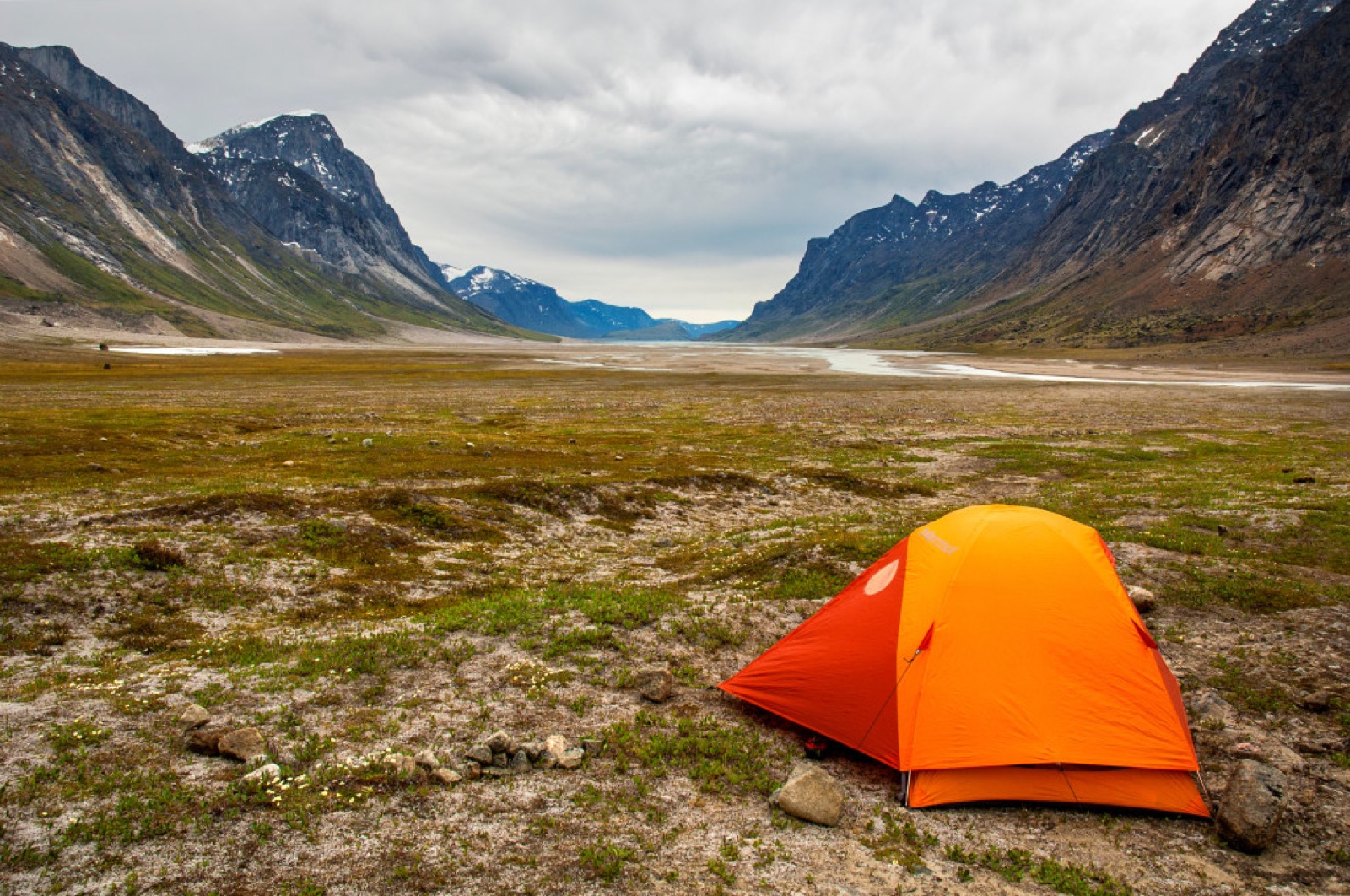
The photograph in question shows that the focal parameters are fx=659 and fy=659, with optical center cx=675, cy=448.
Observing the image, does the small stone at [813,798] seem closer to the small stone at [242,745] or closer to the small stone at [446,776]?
the small stone at [446,776]

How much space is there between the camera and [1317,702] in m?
11.1

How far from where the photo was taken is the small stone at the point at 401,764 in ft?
30.8

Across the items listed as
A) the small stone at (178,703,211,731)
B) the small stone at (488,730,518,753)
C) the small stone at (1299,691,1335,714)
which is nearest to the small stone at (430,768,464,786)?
the small stone at (488,730,518,753)

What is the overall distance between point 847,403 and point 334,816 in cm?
6839

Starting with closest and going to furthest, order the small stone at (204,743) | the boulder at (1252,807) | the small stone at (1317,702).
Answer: the boulder at (1252,807) → the small stone at (204,743) → the small stone at (1317,702)

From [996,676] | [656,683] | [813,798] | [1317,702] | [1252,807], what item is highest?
[996,676]

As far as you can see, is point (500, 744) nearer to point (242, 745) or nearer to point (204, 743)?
point (242, 745)

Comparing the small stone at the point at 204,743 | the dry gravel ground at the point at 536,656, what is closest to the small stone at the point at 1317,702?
the dry gravel ground at the point at 536,656

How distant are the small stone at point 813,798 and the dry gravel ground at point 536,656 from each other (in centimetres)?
31

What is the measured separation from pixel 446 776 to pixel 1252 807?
10.6 m

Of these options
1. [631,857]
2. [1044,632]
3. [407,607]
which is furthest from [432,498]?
[1044,632]

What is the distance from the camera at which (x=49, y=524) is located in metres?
17.8

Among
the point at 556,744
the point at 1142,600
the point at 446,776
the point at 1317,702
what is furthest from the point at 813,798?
the point at 1142,600

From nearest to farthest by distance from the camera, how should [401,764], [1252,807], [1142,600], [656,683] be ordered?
1. [1252,807]
2. [401,764]
3. [656,683]
4. [1142,600]
